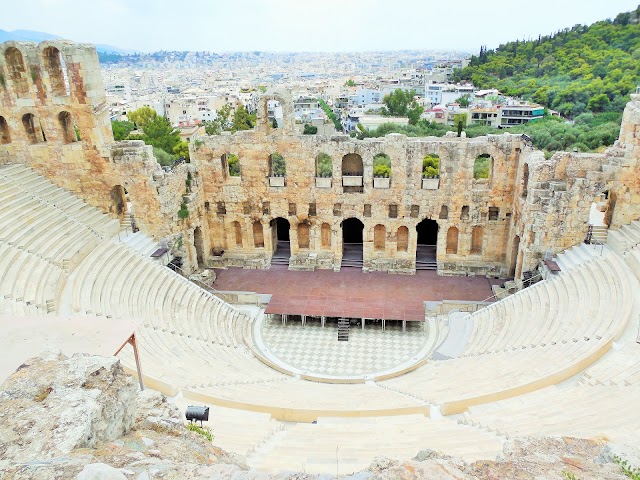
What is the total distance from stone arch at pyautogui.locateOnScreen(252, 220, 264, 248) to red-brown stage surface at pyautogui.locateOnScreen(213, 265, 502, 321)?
Result: 1.72 m

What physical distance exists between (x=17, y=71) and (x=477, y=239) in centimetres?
2399

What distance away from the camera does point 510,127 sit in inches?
2566

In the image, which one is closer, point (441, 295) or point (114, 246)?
point (114, 246)

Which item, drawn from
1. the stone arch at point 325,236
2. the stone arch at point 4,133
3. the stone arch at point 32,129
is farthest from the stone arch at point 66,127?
the stone arch at point 325,236

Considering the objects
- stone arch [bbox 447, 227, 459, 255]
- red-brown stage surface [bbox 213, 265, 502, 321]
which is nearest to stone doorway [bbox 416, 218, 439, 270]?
red-brown stage surface [bbox 213, 265, 502, 321]

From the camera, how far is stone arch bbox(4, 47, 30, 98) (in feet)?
71.1

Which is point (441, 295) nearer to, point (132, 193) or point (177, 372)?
point (177, 372)

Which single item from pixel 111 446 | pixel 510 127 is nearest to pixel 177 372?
pixel 111 446

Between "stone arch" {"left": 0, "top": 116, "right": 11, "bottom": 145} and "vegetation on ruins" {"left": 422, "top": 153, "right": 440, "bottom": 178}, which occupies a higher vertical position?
"stone arch" {"left": 0, "top": 116, "right": 11, "bottom": 145}

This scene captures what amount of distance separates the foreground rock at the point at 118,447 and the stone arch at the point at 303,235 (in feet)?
64.9

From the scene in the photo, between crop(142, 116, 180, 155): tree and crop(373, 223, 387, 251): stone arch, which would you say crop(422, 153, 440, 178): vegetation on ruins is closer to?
crop(373, 223, 387, 251): stone arch

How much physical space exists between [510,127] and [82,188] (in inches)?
2265

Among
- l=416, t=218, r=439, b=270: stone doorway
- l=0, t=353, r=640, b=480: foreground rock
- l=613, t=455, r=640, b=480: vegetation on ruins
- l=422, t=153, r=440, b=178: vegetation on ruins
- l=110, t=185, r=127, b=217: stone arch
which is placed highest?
l=0, t=353, r=640, b=480: foreground rock

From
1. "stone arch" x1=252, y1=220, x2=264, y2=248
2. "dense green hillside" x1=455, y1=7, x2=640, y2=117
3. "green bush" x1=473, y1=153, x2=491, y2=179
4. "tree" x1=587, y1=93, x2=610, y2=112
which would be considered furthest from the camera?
"dense green hillside" x1=455, y1=7, x2=640, y2=117
